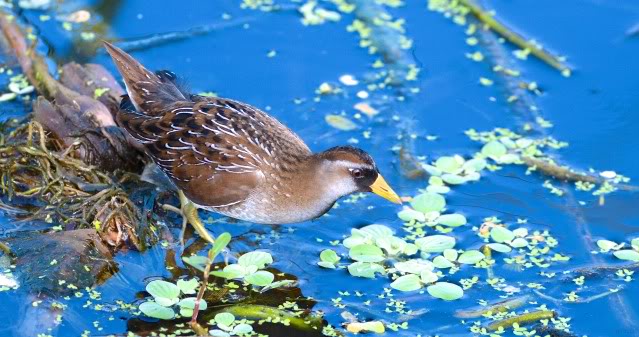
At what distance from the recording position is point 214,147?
650cm

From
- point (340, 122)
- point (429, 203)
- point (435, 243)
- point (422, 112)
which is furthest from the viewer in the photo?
point (422, 112)

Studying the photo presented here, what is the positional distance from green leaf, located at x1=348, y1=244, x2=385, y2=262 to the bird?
12.4 inches

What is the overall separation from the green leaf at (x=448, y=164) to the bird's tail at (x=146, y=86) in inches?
72.6

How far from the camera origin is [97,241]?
6.32 m

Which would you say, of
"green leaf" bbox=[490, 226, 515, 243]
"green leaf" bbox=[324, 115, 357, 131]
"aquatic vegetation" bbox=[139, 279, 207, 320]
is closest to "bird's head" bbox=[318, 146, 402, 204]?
"green leaf" bbox=[490, 226, 515, 243]

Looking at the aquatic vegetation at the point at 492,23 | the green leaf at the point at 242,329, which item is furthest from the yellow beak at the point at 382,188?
the aquatic vegetation at the point at 492,23

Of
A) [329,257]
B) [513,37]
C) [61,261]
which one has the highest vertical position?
[513,37]

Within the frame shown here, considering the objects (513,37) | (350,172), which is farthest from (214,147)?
(513,37)

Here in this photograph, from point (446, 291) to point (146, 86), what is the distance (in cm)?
239

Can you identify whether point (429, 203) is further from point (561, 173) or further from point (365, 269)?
point (561, 173)

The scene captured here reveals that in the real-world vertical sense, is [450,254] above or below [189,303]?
above

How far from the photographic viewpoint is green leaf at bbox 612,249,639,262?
6469 millimetres

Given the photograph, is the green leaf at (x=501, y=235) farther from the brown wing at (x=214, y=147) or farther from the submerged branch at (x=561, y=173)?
the brown wing at (x=214, y=147)

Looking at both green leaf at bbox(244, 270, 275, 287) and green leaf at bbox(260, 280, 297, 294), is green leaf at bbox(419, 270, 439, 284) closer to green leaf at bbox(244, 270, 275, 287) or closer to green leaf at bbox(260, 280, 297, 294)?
green leaf at bbox(260, 280, 297, 294)
